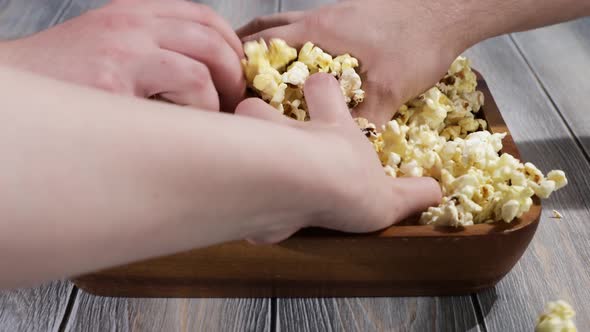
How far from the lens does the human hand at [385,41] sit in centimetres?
65

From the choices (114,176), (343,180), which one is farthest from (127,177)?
(343,180)

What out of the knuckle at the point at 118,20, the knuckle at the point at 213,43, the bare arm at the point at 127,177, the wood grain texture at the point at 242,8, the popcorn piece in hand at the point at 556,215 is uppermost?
the bare arm at the point at 127,177

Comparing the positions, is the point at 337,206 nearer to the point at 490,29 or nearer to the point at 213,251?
the point at 213,251

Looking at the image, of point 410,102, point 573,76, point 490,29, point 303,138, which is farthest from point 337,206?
point 573,76

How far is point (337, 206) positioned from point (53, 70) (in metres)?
0.25

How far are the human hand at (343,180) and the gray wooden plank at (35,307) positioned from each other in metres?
0.21

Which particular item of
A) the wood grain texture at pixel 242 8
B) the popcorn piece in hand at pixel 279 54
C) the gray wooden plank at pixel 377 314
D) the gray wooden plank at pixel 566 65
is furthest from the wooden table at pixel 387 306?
the wood grain texture at pixel 242 8

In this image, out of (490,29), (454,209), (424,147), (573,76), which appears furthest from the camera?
(573,76)

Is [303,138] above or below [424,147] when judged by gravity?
above

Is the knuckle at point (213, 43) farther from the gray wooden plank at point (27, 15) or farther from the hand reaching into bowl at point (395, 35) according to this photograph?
the gray wooden plank at point (27, 15)

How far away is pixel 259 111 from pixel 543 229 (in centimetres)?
32

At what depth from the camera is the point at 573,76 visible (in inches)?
37.2

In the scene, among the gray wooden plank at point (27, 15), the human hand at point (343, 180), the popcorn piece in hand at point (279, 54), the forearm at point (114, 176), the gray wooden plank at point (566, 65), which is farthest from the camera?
the gray wooden plank at point (27, 15)

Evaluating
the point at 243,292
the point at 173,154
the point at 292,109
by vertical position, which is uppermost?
the point at 173,154
